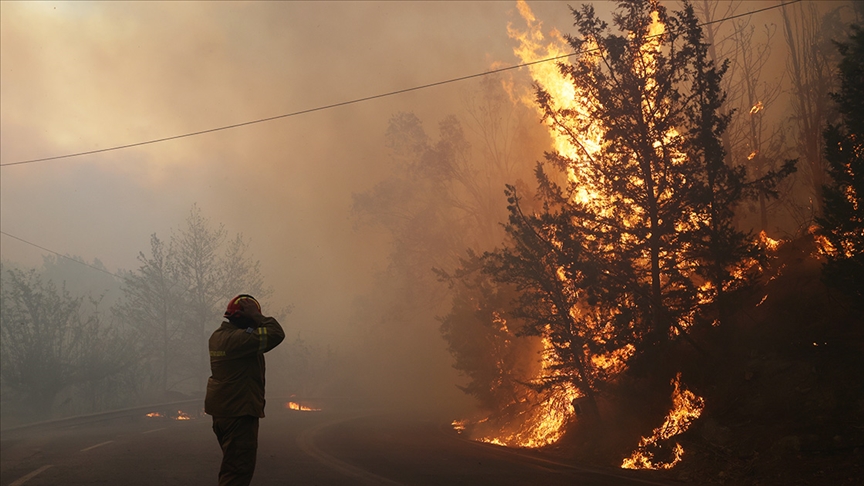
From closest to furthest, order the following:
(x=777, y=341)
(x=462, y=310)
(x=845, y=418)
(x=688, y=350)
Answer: (x=845, y=418), (x=777, y=341), (x=688, y=350), (x=462, y=310)

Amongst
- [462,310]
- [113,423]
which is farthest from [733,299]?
[113,423]

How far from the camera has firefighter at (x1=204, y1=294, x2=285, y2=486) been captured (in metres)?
5.83

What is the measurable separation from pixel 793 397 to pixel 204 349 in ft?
120

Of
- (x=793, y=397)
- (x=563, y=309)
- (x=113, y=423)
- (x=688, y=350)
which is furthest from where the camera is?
(x=113, y=423)

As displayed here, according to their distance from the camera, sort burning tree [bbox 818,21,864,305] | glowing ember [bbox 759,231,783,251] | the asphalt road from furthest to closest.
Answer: glowing ember [bbox 759,231,783,251]
burning tree [bbox 818,21,864,305]
the asphalt road

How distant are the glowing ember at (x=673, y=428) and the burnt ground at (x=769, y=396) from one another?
19 centimetres

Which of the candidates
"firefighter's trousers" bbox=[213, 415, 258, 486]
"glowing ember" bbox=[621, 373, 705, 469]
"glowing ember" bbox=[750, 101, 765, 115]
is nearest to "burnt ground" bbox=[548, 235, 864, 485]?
"glowing ember" bbox=[621, 373, 705, 469]

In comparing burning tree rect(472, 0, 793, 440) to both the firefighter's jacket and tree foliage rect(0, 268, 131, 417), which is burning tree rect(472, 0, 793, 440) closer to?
the firefighter's jacket

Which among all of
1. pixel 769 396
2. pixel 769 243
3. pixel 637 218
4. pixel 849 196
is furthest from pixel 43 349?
pixel 849 196

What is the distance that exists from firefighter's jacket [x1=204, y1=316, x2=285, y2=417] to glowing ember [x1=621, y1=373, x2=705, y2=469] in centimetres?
854

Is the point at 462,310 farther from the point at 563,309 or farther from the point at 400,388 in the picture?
the point at 400,388

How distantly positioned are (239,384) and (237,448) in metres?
0.58

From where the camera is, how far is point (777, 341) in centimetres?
1244

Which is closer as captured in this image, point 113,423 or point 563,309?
point 563,309
